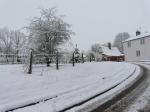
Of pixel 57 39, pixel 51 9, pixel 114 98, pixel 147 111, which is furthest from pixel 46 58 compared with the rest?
pixel 147 111

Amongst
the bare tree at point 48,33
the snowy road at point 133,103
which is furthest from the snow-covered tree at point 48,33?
the snowy road at point 133,103

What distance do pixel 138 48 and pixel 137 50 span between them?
59 centimetres

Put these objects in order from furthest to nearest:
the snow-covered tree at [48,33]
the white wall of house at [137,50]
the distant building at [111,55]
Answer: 1. the distant building at [111,55]
2. the white wall of house at [137,50]
3. the snow-covered tree at [48,33]

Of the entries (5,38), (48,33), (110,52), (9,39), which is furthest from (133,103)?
(5,38)

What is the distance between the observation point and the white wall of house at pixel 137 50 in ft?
155

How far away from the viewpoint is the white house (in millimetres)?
47259

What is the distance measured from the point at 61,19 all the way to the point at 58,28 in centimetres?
131

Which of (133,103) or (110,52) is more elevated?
(110,52)

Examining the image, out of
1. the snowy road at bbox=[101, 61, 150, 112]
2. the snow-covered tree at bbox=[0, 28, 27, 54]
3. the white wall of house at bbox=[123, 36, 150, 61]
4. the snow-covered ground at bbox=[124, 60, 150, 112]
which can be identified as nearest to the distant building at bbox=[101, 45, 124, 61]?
the white wall of house at bbox=[123, 36, 150, 61]

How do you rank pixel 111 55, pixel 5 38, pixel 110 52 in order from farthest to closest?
pixel 5 38
pixel 110 52
pixel 111 55

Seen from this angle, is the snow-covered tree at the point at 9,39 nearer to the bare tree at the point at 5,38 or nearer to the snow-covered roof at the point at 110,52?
the bare tree at the point at 5,38

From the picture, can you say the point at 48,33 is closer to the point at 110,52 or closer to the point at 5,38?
the point at 110,52

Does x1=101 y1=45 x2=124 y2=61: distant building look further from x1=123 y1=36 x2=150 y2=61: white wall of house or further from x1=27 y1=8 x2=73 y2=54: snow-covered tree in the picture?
x1=27 y1=8 x2=73 y2=54: snow-covered tree

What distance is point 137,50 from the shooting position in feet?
166
